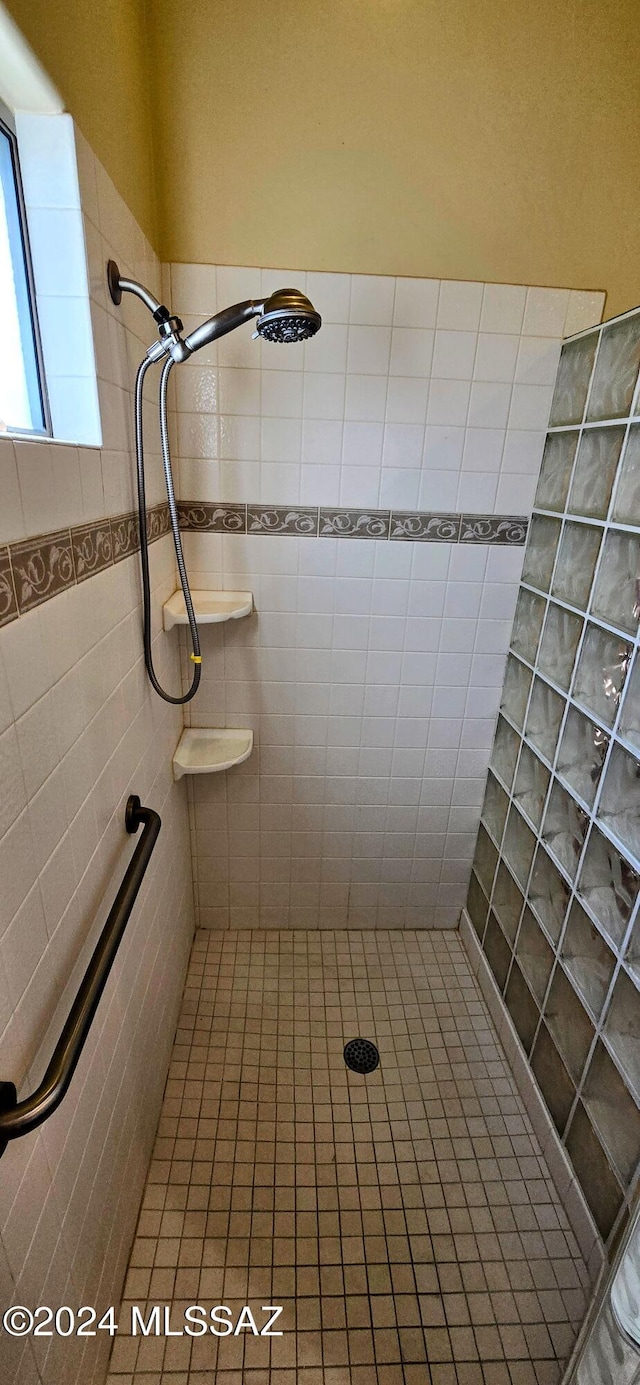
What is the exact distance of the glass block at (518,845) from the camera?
1.54 metres

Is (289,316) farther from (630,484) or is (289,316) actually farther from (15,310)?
(630,484)

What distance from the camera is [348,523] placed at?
153 centimetres

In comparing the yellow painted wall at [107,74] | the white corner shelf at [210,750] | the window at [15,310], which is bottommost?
the white corner shelf at [210,750]

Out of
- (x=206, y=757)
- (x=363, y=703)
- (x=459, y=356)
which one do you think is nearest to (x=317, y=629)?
(x=363, y=703)

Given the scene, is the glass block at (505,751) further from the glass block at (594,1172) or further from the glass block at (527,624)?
the glass block at (594,1172)

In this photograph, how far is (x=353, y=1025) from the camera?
66.2 inches

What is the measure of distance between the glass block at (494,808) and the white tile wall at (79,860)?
0.98 meters

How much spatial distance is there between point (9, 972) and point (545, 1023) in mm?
1264

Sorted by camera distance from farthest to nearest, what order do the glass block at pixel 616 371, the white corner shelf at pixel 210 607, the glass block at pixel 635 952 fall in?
the white corner shelf at pixel 210 607 < the glass block at pixel 616 371 < the glass block at pixel 635 952

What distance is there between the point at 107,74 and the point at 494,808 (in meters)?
1.82

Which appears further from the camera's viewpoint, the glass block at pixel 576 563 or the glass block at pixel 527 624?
the glass block at pixel 527 624

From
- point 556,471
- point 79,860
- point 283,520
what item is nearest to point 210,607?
point 283,520

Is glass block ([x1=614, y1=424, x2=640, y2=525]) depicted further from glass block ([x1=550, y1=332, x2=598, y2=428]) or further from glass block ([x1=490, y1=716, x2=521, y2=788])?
glass block ([x1=490, y1=716, x2=521, y2=788])

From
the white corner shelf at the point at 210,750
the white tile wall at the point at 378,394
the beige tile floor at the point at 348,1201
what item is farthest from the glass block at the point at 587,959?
the white tile wall at the point at 378,394
